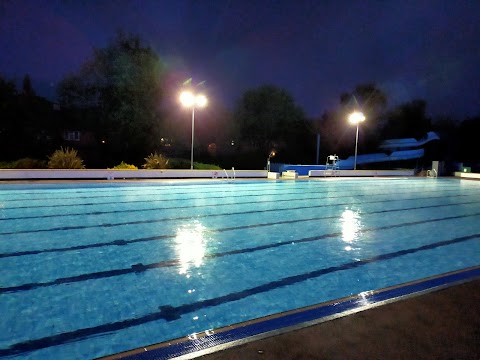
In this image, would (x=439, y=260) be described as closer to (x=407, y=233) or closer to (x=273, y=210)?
(x=407, y=233)

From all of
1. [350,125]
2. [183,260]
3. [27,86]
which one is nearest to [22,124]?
[27,86]

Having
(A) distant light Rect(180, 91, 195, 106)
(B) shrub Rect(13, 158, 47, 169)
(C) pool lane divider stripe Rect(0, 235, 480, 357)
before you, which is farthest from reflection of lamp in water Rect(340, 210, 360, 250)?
(B) shrub Rect(13, 158, 47, 169)

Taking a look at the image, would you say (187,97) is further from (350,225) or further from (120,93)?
(350,225)

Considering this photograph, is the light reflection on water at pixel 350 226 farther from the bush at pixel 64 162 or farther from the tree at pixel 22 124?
the tree at pixel 22 124

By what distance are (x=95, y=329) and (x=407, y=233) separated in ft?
18.9

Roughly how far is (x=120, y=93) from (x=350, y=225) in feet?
54.1

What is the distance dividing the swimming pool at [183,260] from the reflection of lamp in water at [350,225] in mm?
25

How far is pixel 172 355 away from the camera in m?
2.33

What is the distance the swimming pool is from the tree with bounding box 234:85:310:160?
20.0 m

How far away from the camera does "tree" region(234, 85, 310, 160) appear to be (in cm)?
2905

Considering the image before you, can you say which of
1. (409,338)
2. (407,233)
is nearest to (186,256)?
(409,338)

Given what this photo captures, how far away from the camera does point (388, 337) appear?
2.47 metres

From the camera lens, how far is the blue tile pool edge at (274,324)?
2.35m

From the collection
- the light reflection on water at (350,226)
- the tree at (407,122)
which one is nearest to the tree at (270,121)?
the tree at (407,122)
